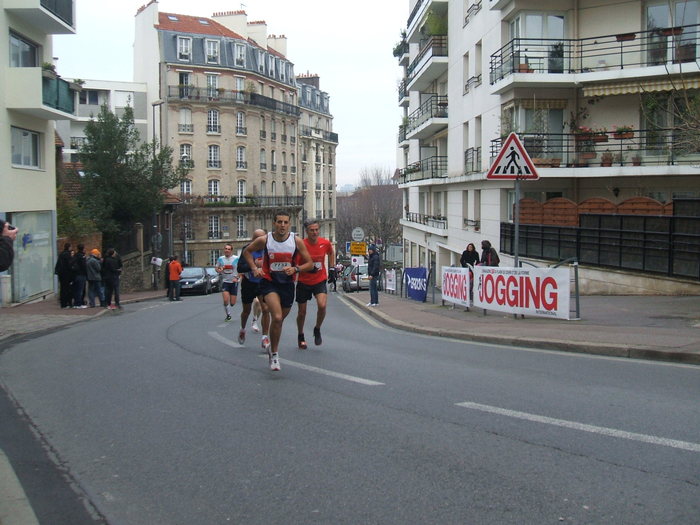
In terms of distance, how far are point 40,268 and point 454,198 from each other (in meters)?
18.8

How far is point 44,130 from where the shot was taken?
26266mm

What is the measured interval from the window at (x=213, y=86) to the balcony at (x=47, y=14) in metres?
44.6

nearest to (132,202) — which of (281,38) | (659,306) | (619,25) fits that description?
(619,25)

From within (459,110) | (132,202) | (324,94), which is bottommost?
(132,202)

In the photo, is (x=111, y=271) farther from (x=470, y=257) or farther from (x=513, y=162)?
(x=513, y=162)

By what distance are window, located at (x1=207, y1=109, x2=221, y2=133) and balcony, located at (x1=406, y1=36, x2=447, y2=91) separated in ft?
104

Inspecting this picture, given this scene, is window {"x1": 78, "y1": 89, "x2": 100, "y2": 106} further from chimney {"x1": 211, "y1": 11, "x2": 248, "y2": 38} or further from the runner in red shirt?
the runner in red shirt

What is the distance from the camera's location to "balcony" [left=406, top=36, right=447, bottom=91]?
36750 millimetres

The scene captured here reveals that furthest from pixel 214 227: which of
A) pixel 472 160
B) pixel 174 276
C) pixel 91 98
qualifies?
pixel 472 160

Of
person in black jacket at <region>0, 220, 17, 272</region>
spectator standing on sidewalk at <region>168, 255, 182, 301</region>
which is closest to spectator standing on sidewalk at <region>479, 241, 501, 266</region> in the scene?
person in black jacket at <region>0, 220, 17, 272</region>

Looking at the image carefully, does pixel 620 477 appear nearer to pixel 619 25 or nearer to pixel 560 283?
pixel 560 283

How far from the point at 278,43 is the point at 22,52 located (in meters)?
64.3

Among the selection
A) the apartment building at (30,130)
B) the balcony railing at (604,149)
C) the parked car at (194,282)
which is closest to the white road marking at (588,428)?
the balcony railing at (604,149)

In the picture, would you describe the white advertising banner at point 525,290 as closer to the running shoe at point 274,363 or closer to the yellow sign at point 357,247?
the running shoe at point 274,363
